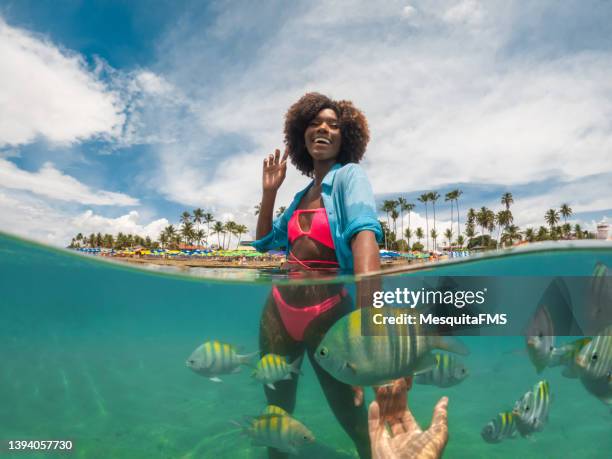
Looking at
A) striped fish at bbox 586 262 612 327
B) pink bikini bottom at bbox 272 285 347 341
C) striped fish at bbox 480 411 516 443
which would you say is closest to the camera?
pink bikini bottom at bbox 272 285 347 341

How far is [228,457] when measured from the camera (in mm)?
3873

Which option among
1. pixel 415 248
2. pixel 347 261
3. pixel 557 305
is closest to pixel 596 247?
pixel 557 305

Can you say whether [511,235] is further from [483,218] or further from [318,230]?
[318,230]

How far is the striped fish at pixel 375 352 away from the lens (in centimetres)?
167

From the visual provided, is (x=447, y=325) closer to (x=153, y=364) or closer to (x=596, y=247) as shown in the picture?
(x=596, y=247)

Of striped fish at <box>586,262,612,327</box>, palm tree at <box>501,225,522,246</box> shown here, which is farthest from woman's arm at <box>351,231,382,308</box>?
palm tree at <box>501,225,522,246</box>

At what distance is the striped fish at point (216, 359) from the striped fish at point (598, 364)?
261 centimetres

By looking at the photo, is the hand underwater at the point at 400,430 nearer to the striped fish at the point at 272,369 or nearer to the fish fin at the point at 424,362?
the fish fin at the point at 424,362

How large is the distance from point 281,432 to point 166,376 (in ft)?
11.1

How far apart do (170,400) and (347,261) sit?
4795mm

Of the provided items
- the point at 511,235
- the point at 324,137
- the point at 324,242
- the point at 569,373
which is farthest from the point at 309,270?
the point at 511,235

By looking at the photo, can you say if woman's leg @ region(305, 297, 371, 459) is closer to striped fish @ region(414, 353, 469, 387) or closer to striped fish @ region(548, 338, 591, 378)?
striped fish @ region(414, 353, 469, 387)

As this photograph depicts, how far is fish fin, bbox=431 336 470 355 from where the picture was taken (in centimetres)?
173

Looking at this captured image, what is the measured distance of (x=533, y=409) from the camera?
8.48 feet
